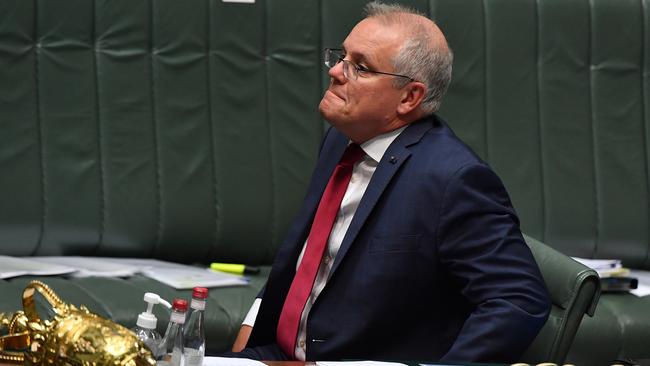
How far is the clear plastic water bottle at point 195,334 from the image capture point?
1.79 metres

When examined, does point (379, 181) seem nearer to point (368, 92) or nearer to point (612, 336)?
point (368, 92)

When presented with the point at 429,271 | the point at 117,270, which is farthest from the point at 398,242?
the point at 117,270

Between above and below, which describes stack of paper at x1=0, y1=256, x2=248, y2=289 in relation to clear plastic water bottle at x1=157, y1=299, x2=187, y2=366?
below

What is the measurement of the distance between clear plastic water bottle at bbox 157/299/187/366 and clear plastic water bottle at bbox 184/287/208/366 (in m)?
0.02

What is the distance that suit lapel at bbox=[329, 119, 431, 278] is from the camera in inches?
95.1

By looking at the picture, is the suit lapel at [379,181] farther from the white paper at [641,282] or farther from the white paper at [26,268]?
the white paper at [641,282]

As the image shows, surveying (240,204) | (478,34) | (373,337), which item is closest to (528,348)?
(373,337)

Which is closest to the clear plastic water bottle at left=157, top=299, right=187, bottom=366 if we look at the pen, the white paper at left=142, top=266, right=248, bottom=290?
the white paper at left=142, top=266, right=248, bottom=290

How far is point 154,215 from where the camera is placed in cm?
380

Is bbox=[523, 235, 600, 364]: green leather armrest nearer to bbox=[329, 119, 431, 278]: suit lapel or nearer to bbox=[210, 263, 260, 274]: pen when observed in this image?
bbox=[329, 119, 431, 278]: suit lapel

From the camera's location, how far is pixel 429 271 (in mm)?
2387

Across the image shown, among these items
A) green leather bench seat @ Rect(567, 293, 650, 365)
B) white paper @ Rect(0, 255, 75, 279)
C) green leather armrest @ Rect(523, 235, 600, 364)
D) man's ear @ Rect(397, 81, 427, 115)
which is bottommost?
green leather bench seat @ Rect(567, 293, 650, 365)

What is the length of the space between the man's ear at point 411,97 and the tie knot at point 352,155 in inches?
5.0

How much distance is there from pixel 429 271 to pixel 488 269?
0.47 feet
